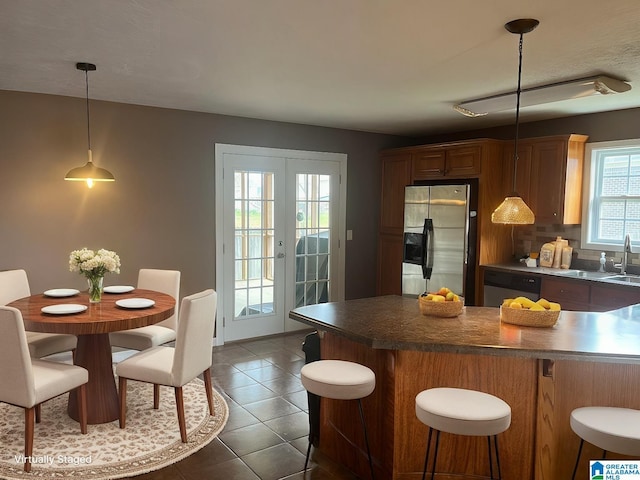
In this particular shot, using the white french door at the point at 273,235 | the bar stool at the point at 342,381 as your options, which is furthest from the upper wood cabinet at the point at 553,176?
the bar stool at the point at 342,381

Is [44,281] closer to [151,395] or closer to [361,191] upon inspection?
[151,395]

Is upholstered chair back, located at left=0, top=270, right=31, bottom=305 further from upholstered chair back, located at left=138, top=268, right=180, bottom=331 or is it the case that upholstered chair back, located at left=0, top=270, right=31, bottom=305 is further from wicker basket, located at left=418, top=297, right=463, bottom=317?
wicker basket, located at left=418, top=297, right=463, bottom=317

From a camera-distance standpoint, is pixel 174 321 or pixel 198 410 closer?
pixel 198 410

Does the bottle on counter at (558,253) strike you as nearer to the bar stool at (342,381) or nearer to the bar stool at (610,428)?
the bar stool at (610,428)

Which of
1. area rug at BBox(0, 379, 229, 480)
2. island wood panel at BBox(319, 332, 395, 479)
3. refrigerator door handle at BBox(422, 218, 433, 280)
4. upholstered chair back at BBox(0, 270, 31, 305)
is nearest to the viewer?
island wood panel at BBox(319, 332, 395, 479)

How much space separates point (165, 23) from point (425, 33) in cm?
133

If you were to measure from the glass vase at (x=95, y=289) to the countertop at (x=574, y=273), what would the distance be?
140 inches

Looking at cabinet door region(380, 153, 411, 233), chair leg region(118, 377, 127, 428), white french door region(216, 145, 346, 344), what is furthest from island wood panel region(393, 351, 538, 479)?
cabinet door region(380, 153, 411, 233)

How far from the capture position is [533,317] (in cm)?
Answer: 247

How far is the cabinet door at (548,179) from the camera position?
4.58 m

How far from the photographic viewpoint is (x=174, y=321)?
4012mm

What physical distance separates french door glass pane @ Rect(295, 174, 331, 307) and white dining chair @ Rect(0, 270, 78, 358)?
2606mm

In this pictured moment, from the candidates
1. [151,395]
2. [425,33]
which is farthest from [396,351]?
[151,395]

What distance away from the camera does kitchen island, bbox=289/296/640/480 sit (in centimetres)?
223
